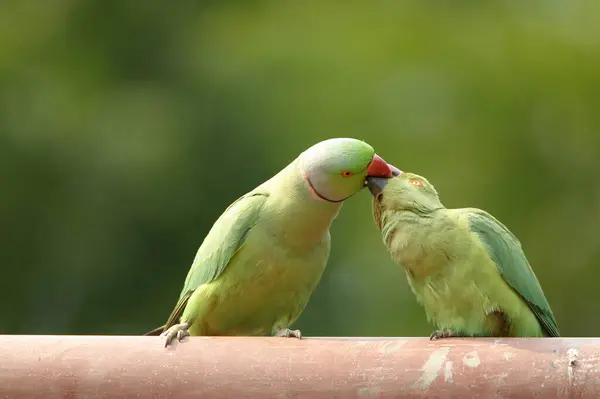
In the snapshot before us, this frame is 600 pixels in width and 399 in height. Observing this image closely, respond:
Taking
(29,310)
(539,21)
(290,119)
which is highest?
(539,21)

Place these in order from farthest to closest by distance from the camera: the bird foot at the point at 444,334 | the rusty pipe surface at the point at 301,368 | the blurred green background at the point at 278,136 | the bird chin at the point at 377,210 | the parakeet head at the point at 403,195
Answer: the blurred green background at the point at 278,136
the bird chin at the point at 377,210
the parakeet head at the point at 403,195
the bird foot at the point at 444,334
the rusty pipe surface at the point at 301,368

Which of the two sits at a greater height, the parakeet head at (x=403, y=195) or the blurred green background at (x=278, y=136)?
the parakeet head at (x=403, y=195)

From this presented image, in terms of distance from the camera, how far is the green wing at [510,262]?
3.99m

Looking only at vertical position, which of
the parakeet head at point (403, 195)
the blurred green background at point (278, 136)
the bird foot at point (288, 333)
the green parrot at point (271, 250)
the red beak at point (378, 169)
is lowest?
the blurred green background at point (278, 136)

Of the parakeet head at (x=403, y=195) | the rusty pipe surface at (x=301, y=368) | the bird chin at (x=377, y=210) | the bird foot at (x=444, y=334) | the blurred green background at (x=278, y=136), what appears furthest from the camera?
the blurred green background at (x=278, y=136)

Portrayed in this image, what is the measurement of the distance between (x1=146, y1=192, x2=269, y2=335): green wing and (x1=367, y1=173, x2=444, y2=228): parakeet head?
455mm

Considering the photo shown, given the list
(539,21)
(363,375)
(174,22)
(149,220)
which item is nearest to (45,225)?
(149,220)

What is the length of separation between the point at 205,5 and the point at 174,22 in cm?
79

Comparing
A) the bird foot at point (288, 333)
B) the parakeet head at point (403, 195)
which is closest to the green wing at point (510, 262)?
the parakeet head at point (403, 195)

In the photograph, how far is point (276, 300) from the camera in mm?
4234

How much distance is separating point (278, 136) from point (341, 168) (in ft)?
28.8

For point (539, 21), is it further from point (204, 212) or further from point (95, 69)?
point (95, 69)

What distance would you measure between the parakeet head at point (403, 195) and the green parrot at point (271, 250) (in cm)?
4

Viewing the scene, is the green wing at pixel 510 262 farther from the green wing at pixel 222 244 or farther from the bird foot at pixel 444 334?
the green wing at pixel 222 244
